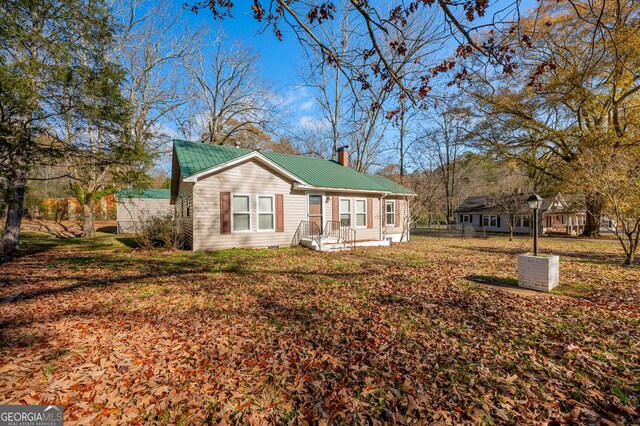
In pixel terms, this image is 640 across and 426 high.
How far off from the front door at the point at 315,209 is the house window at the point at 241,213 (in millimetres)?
3137

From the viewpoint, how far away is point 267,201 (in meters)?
12.0

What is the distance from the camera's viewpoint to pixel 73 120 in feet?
26.1

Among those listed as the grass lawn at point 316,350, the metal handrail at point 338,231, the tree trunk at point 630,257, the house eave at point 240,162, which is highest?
the house eave at point 240,162

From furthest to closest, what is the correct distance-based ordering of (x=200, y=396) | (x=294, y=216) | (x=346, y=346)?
(x=294, y=216) → (x=346, y=346) → (x=200, y=396)

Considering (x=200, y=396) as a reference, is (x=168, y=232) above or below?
above

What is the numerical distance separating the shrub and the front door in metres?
5.87

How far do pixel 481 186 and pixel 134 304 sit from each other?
41.5 meters

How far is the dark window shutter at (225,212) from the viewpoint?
10.9m

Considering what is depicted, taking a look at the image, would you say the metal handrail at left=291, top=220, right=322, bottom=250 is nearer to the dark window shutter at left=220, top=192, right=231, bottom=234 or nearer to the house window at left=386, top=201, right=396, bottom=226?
the dark window shutter at left=220, top=192, right=231, bottom=234

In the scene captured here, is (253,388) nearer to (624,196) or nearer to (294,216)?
(294,216)

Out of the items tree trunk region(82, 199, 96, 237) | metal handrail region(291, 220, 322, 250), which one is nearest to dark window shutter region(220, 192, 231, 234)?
metal handrail region(291, 220, 322, 250)

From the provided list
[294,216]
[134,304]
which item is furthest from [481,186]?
[134,304]

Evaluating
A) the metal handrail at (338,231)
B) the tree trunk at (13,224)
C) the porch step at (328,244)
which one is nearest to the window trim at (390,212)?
the metal handrail at (338,231)

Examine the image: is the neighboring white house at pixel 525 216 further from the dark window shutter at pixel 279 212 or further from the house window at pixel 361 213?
the dark window shutter at pixel 279 212
